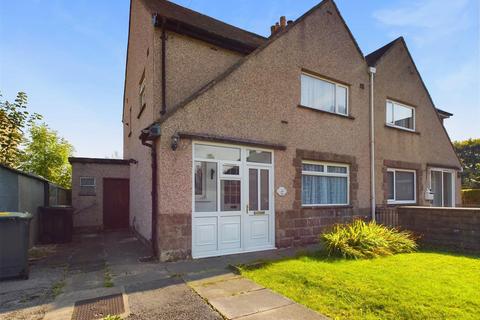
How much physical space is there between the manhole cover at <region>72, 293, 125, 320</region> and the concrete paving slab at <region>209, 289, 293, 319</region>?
141 centimetres

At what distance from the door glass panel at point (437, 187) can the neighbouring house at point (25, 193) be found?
16.6 meters

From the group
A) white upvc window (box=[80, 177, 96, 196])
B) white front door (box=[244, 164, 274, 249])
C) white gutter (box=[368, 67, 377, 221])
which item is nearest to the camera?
white front door (box=[244, 164, 274, 249])

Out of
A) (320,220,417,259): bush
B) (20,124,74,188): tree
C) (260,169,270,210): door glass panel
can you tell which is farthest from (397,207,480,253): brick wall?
(20,124,74,188): tree

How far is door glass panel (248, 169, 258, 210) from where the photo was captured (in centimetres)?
794

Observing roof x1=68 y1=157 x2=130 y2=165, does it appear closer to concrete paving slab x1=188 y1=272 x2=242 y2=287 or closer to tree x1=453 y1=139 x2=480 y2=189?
concrete paving slab x1=188 y1=272 x2=242 y2=287

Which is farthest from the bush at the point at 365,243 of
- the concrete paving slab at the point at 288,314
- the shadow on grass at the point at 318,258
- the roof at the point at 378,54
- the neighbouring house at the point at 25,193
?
the neighbouring house at the point at 25,193

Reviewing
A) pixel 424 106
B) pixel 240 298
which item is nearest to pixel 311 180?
pixel 240 298

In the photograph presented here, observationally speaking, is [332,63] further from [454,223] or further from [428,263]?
[428,263]

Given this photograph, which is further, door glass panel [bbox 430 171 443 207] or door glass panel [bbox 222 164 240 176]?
door glass panel [bbox 430 171 443 207]

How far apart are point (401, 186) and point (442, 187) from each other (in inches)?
155

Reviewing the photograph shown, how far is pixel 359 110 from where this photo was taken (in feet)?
35.3

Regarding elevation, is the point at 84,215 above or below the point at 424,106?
below

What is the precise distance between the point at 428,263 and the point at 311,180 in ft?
12.9

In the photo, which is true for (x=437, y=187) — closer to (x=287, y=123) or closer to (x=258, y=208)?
(x=287, y=123)
